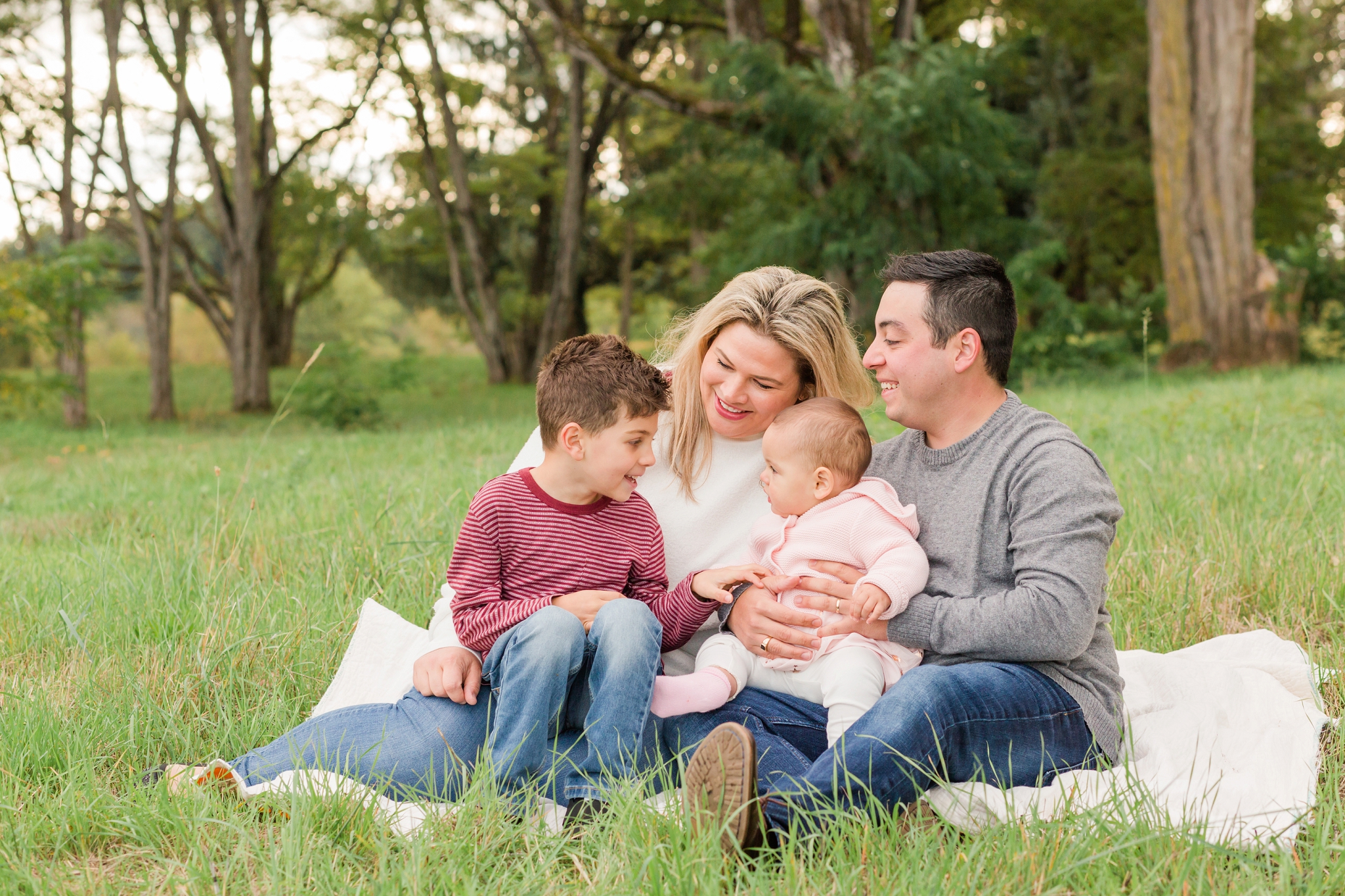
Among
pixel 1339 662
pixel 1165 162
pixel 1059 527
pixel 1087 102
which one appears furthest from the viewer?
pixel 1087 102

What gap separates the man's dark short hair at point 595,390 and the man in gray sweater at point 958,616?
554 mm

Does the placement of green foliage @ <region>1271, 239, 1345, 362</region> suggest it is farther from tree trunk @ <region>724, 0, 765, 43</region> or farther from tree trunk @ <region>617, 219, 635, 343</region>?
tree trunk @ <region>617, 219, 635, 343</region>

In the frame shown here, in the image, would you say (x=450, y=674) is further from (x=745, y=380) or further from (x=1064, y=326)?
(x=1064, y=326)

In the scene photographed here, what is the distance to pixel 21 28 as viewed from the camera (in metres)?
13.8

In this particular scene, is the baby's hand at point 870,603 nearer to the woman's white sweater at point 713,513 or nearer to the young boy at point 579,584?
the young boy at point 579,584

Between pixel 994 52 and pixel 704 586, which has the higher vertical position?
pixel 994 52

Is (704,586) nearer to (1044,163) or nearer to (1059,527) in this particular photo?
(1059,527)

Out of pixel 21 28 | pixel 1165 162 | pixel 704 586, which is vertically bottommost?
pixel 704 586

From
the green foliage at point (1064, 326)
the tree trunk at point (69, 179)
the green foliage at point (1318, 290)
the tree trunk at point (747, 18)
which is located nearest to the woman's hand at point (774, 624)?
the green foliage at point (1064, 326)

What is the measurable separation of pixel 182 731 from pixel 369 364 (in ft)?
37.0

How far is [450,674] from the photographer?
2439 mm

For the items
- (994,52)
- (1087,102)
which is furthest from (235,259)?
(1087,102)

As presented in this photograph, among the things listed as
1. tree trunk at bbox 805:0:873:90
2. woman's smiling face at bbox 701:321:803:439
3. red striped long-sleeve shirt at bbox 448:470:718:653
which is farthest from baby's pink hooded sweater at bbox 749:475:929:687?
tree trunk at bbox 805:0:873:90

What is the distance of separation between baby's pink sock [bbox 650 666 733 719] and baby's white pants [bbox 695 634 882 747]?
2.6 inches
